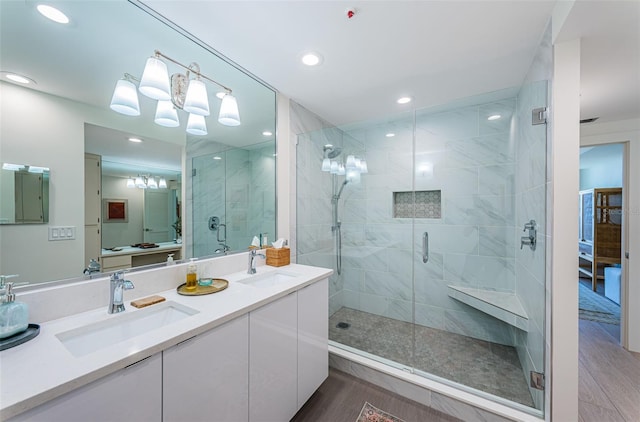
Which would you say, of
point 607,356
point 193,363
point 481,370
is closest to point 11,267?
point 193,363

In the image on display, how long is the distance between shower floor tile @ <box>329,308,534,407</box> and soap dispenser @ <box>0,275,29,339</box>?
2118 mm

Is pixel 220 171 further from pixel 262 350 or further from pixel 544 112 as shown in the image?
pixel 544 112

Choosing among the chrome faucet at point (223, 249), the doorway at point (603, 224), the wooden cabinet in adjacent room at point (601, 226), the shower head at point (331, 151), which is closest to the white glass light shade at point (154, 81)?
the chrome faucet at point (223, 249)

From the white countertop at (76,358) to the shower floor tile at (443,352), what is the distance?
149 centimetres

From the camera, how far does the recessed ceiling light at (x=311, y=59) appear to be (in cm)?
169

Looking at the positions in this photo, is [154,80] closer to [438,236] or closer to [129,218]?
[129,218]

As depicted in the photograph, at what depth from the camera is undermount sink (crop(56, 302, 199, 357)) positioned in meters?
0.96

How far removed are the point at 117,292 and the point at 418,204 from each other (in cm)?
269

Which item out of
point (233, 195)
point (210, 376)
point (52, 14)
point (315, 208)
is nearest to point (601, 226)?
point (315, 208)

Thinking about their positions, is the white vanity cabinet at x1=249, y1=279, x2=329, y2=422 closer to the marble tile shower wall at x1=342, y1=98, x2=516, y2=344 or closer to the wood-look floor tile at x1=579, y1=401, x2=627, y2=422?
the marble tile shower wall at x1=342, y1=98, x2=516, y2=344

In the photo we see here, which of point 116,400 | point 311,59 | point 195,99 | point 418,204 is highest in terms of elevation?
point 311,59

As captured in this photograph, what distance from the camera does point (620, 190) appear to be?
2666 mm

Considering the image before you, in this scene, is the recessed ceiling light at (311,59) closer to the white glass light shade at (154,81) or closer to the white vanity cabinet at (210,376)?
the white glass light shade at (154,81)

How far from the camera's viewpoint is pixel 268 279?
1.88m
